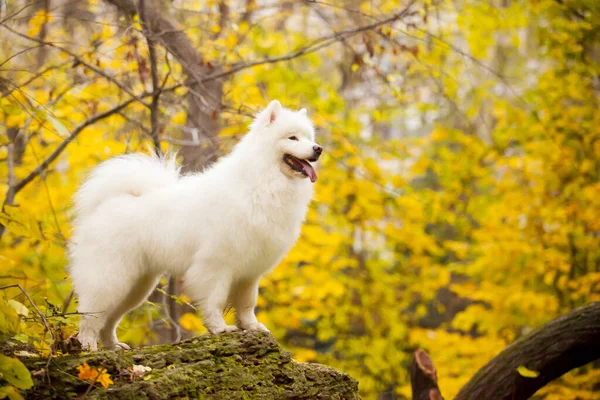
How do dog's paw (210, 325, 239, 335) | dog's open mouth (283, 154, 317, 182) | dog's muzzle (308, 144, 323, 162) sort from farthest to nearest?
dog's open mouth (283, 154, 317, 182) < dog's muzzle (308, 144, 323, 162) < dog's paw (210, 325, 239, 335)

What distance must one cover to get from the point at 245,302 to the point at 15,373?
6.58 feet

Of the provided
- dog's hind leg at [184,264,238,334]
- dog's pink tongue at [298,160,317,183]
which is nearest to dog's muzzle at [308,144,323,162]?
dog's pink tongue at [298,160,317,183]

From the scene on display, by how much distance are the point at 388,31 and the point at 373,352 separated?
5.91 metres

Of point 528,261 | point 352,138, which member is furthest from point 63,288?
point 528,261

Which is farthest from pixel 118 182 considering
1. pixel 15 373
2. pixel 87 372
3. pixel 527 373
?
pixel 527 373

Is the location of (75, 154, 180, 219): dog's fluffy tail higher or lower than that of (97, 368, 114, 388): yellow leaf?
higher

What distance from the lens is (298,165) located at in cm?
390

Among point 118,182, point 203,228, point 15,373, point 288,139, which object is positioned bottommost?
point 15,373

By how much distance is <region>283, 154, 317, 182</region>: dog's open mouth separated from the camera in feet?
12.8

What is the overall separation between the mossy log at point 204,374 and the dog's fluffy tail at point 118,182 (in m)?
1.22

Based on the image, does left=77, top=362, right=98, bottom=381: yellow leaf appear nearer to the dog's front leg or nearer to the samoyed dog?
the samoyed dog

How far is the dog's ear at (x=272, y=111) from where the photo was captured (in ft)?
12.9

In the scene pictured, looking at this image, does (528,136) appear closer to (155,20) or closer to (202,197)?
(155,20)

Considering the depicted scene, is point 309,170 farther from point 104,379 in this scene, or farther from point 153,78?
point 153,78
